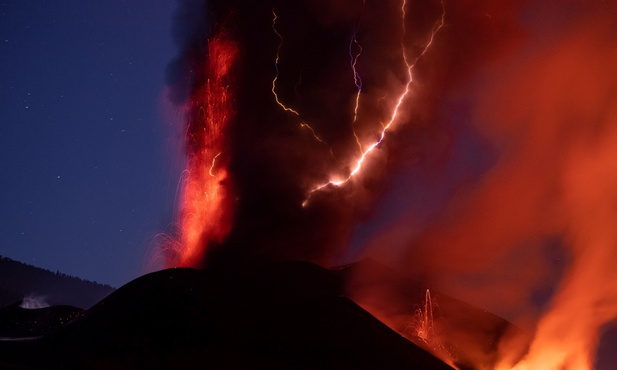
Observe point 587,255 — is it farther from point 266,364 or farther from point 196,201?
point 196,201

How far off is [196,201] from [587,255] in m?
20.5

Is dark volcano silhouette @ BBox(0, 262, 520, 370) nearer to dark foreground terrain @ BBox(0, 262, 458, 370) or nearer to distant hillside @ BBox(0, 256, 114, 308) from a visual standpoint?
dark foreground terrain @ BBox(0, 262, 458, 370)

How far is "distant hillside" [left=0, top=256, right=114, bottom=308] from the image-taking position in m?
67.8

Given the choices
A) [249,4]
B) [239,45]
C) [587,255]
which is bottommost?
[587,255]

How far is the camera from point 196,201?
106 feet

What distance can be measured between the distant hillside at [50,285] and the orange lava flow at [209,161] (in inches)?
1482

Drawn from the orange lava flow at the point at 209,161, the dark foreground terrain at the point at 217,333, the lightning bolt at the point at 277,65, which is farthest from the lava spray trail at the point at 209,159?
the dark foreground terrain at the point at 217,333

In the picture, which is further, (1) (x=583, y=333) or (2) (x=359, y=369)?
(1) (x=583, y=333)

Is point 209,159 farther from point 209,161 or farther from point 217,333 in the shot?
point 217,333

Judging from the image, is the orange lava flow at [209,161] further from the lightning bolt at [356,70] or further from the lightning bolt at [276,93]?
the lightning bolt at [356,70]

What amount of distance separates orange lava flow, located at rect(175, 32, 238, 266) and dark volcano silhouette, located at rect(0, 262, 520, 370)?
701 cm

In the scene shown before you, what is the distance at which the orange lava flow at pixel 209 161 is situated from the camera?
106 ft

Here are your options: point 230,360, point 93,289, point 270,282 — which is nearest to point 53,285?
point 93,289

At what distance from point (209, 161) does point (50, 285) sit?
5481cm
